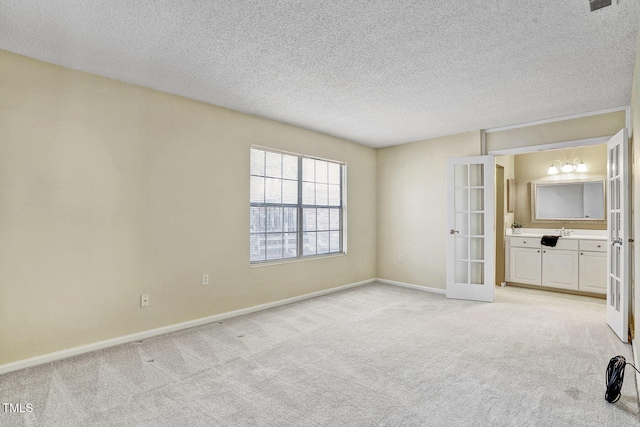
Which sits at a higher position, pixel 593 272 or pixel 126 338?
pixel 593 272

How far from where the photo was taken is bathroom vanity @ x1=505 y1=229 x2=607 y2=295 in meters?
4.94

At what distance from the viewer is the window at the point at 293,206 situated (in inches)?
173

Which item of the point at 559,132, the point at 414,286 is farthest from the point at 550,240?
the point at 414,286

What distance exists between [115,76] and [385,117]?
9.82 ft

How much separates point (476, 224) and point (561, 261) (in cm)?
160

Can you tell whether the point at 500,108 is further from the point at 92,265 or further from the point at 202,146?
the point at 92,265

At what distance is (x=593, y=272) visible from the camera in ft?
16.3

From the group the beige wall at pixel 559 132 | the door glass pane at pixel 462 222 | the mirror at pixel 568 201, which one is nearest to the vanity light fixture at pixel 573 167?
the mirror at pixel 568 201

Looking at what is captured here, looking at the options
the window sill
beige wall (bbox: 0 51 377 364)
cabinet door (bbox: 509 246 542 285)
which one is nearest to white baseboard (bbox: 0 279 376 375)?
beige wall (bbox: 0 51 377 364)

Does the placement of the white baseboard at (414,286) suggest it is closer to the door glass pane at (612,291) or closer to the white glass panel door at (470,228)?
the white glass panel door at (470,228)

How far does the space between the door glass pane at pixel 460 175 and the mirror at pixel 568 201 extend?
2.02 m

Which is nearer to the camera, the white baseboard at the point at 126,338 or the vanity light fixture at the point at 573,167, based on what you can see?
the white baseboard at the point at 126,338

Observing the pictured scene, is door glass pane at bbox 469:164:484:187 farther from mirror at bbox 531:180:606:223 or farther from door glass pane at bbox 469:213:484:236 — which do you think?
mirror at bbox 531:180:606:223

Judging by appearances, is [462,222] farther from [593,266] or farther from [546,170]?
[546,170]
